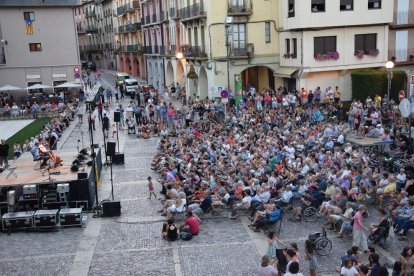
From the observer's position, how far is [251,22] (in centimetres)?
3878

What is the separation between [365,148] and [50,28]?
116ft

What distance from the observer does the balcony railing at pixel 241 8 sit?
125 ft

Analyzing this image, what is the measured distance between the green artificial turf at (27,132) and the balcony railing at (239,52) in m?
15.8

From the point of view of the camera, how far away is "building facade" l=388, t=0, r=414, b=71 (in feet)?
120

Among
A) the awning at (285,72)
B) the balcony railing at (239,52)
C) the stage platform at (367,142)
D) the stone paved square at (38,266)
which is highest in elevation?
the balcony railing at (239,52)

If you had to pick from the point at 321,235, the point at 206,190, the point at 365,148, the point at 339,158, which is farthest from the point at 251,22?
the point at 321,235

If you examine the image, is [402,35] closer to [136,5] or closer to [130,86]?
[130,86]

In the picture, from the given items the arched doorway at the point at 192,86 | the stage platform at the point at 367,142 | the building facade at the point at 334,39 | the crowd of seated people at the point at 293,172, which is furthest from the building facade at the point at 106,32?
the stage platform at the point at 367,142

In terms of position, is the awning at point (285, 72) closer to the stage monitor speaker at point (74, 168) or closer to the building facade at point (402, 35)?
the building facade at point (402, 35)

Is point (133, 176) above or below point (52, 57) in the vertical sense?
below

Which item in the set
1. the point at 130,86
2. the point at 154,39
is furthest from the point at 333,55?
the point at 154,39

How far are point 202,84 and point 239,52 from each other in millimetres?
6070

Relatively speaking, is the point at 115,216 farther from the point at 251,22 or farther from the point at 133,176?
the point at 251,22

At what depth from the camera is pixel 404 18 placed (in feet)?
121
